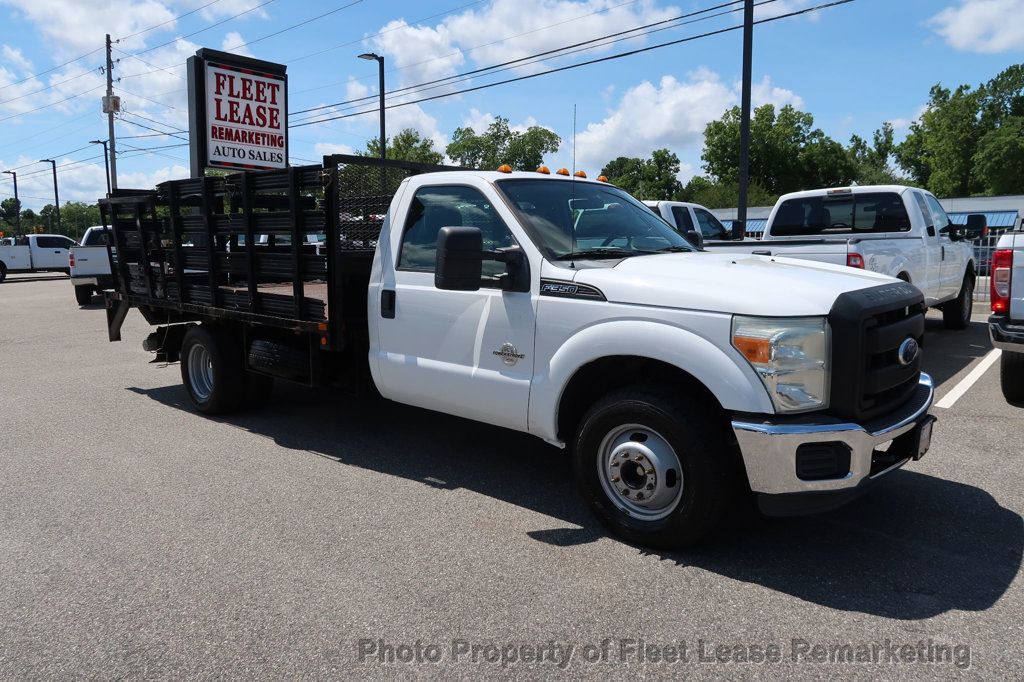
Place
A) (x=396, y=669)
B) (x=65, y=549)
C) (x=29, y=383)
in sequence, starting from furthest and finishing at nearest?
(x=29, y=383)
(x=65, y=549)
(x=396, y=669)

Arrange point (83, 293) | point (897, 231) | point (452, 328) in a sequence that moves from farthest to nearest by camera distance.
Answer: point (83, 293) → point (897, 231) → point (452, 328)

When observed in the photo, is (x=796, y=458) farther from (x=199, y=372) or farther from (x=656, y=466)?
(x=199, y=372)

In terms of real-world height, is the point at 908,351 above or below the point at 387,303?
below

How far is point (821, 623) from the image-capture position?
129 inches

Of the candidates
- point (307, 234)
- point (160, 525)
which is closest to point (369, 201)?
point (307, 234)

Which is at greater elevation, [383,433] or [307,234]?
[307,234]

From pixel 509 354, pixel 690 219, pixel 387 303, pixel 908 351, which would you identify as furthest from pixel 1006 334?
pixel 690 219

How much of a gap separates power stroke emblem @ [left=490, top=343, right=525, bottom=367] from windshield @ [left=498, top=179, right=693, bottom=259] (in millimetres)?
574

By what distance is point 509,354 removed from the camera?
4.53 m

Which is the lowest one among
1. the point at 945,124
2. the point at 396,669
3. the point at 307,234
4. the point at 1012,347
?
the point at 396,669

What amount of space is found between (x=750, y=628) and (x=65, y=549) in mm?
3467

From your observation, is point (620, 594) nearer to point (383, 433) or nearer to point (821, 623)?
point (821, 623)

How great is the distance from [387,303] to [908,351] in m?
3.13

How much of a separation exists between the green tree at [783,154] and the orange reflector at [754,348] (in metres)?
82.4
